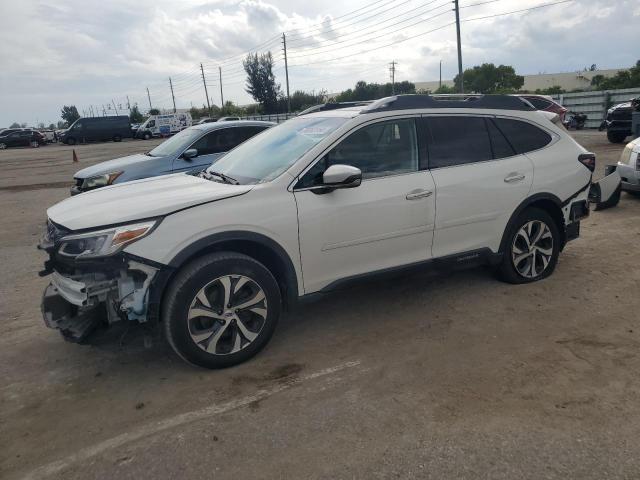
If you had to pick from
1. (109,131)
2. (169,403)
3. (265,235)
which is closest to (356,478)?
(169,403)

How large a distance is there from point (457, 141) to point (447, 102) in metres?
0.37

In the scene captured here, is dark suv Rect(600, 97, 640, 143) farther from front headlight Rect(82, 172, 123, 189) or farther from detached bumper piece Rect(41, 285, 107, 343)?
detached bumper piece Rect(41, 285, 107, 343)

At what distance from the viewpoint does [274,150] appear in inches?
164

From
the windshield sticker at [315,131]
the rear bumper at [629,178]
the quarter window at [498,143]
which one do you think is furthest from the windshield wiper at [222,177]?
the rear bumper at [629,178]

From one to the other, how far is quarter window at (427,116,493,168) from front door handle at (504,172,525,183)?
23 cm

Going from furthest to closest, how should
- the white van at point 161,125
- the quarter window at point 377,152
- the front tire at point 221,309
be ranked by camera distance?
1. the white van at point 161,125
2. the quarter window at point 377,152
3. the front tire at point 221,309

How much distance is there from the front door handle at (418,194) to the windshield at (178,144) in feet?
16.4

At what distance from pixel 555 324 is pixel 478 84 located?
6067cm

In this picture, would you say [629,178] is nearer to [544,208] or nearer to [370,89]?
[544,208]

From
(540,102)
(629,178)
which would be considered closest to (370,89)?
(540,102)

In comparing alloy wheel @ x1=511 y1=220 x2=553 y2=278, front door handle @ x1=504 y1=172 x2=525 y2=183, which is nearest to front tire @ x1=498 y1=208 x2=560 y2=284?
alloy wheel @ x1=511 y1=220 x2=553 y2=278

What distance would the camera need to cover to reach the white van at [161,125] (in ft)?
156

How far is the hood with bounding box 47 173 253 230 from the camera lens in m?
3.26

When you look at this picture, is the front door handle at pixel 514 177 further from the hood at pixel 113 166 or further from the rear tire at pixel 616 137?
the rear tire at pixel 616 137
